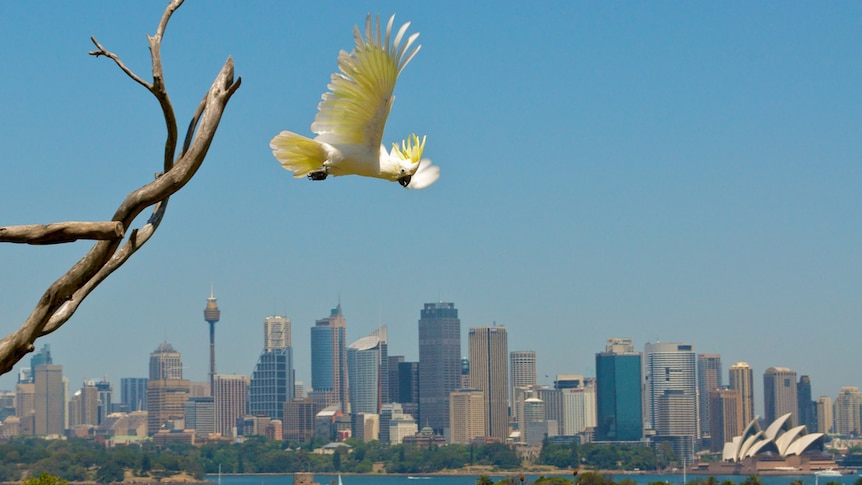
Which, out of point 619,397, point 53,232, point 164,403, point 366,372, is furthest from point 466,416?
point 53,232

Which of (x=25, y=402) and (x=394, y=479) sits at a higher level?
(x=25, y=402)

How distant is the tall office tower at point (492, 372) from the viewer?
14300cm

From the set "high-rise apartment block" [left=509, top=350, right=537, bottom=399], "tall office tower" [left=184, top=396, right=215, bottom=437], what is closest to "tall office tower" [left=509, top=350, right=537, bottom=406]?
"high-rise apartment block" [left=509, top=350, right=537, bottom=399]

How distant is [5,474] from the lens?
321 ft

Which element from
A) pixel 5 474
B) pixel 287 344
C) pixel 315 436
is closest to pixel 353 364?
pixel 287 344

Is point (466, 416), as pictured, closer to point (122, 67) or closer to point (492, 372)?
point (492, 372)

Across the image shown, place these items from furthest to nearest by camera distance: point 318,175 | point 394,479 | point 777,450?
point 394,479
point 777,450
point 318,175

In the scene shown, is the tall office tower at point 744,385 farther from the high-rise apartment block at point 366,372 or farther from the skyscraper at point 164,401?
the skyscraper at point 164,401

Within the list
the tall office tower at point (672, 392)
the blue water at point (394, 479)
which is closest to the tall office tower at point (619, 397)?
the tall office tower at point (672, 392)

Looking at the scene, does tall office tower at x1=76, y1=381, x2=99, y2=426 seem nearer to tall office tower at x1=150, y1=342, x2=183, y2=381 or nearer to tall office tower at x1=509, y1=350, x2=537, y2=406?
tall office tower at x1=150, y1=342, x2=183, y2=381

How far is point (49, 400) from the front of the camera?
538 ft

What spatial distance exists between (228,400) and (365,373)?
48.3 feet

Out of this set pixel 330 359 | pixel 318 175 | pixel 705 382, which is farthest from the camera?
pixel 330 359

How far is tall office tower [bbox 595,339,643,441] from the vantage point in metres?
138
